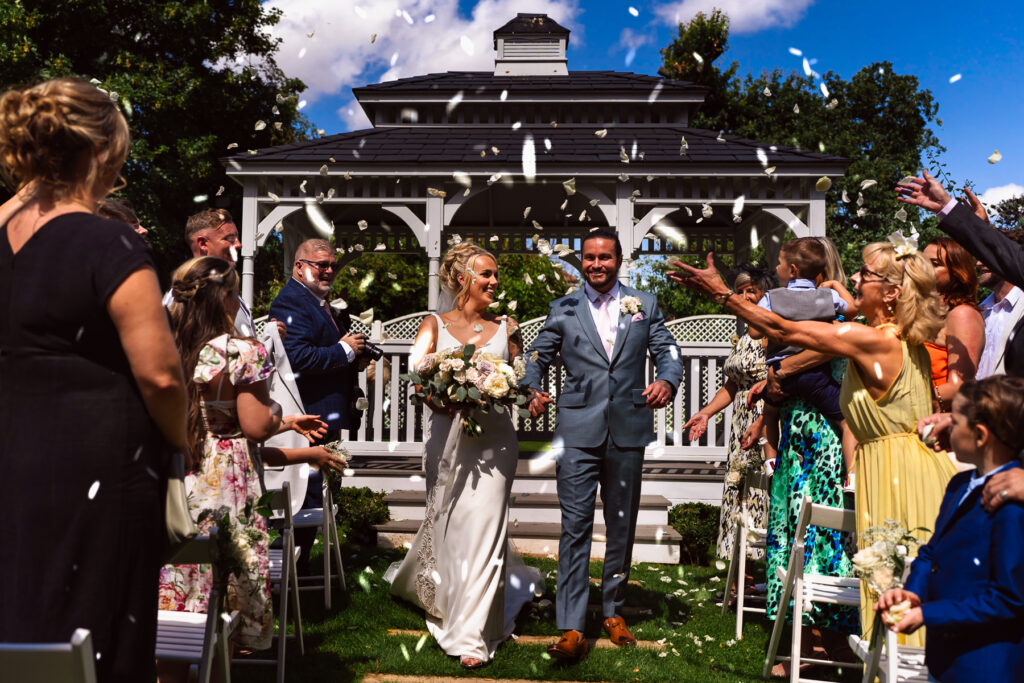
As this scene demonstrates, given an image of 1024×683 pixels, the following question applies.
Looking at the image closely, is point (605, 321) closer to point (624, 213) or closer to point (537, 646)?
point (537, 646)

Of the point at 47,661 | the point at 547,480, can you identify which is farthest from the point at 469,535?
the point at 547,480

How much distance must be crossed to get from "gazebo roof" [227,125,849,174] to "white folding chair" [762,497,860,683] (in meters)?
9.41

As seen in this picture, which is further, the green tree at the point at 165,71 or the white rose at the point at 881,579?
the green tree at the point at 165,71

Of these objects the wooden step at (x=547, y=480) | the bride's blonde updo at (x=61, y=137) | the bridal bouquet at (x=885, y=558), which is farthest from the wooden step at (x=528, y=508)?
the bride's blonde updo at (x=61, y=137)

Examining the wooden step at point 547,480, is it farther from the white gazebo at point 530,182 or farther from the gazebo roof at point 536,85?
the gazebo roof at point 536,85

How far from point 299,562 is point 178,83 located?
19224 mm

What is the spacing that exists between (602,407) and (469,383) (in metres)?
0.88

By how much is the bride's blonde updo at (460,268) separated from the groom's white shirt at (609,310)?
0.66 m

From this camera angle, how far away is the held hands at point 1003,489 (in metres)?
2.65

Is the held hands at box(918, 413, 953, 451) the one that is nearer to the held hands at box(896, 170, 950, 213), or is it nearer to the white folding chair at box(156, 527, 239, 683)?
the held hands at box(896, 170, 950, 213)

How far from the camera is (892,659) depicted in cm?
302

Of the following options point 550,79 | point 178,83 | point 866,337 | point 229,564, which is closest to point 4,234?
point 229,564

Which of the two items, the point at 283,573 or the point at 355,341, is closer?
the point at 283,573

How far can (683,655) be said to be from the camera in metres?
5.24
